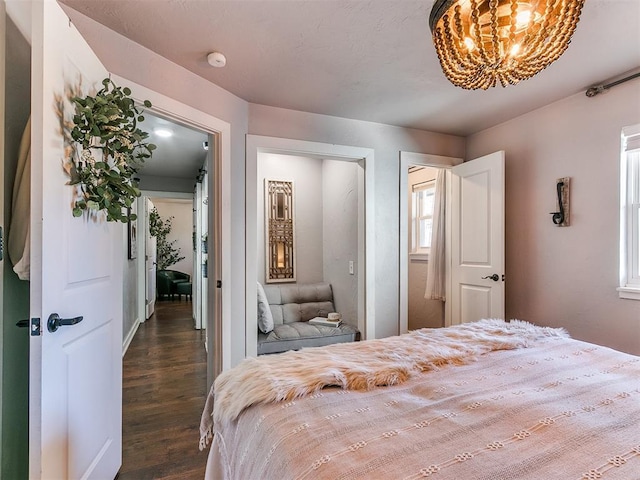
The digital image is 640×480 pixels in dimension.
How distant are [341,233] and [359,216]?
490 millimetres

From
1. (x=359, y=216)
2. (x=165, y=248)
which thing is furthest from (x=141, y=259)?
(x=359, y=216)

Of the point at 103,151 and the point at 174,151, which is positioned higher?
the point at 174,151

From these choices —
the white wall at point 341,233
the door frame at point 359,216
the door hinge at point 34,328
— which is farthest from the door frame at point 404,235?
the door hinge at point 34,328

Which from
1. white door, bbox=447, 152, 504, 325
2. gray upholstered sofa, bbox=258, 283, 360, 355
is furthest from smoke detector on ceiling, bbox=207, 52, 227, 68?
white door, bbox=447, 152, 504, 325

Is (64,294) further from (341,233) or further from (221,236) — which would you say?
(341,233)

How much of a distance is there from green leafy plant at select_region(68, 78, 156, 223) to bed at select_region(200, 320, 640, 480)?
3.02ft

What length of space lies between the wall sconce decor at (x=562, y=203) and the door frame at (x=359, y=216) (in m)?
1.48

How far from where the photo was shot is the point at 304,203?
3.93 metres

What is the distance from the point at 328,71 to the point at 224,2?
799mm

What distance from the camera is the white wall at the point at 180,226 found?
8.59 meters

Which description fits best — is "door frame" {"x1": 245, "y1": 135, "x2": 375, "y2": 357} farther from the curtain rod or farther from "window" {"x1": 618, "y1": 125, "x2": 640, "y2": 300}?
"window" {"x1": 618, "y1": 125, "x2": 640, "y2": 300}

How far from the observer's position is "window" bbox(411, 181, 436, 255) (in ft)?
14.1

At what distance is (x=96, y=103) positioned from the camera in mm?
1326

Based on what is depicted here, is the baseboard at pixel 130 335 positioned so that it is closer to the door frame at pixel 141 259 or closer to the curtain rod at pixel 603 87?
the door frame at pixel 141 259
